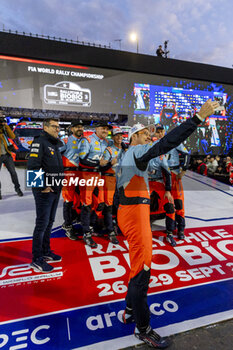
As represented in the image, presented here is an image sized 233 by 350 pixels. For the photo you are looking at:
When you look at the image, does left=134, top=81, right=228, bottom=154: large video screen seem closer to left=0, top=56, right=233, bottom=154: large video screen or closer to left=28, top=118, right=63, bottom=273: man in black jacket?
left=0, top=56, right=233, bottom=154: large video screen

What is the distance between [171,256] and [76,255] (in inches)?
50.2

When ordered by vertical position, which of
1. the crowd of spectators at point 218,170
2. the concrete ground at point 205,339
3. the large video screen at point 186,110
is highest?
the large video screen at point 186,110

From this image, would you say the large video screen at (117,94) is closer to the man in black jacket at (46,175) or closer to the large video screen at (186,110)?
the large video screen at (186,110)

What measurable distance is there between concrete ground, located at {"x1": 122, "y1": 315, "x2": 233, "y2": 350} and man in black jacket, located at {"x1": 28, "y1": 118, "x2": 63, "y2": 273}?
139 cm

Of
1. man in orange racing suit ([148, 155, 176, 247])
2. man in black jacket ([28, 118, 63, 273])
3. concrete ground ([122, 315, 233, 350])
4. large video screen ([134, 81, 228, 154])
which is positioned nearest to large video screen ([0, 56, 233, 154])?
large video screen ([134, 81, 228, 154])

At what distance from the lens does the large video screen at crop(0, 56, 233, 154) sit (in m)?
10.6

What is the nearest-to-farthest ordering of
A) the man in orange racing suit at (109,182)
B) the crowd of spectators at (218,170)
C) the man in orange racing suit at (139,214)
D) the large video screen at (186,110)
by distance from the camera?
the man in orange racing suit at (139,214), the man in orange racing suit at (109,182), the crowd of spectators at (218,170), the large video screen at (186,110)

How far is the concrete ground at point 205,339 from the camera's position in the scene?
4.86ft

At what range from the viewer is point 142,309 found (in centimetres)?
149

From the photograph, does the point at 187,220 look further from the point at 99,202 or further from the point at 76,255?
the point at 76,255

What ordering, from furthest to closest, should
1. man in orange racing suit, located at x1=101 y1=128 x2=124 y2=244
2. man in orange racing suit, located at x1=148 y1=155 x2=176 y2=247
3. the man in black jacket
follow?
man in orange racing suit, located at x1=101 y1=128 x2=124 y2=244 < man in orange racing suit, located at x1=148 y1=155 x2=176 y2=247 < the man in black jacket

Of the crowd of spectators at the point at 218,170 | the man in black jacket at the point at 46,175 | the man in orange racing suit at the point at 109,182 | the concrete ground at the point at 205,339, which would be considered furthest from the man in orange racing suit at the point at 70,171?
the crowd of spectators at the point at 218,170

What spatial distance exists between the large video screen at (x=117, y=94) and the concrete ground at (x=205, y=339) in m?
11.3

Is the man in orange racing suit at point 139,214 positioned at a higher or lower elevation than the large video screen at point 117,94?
lower
